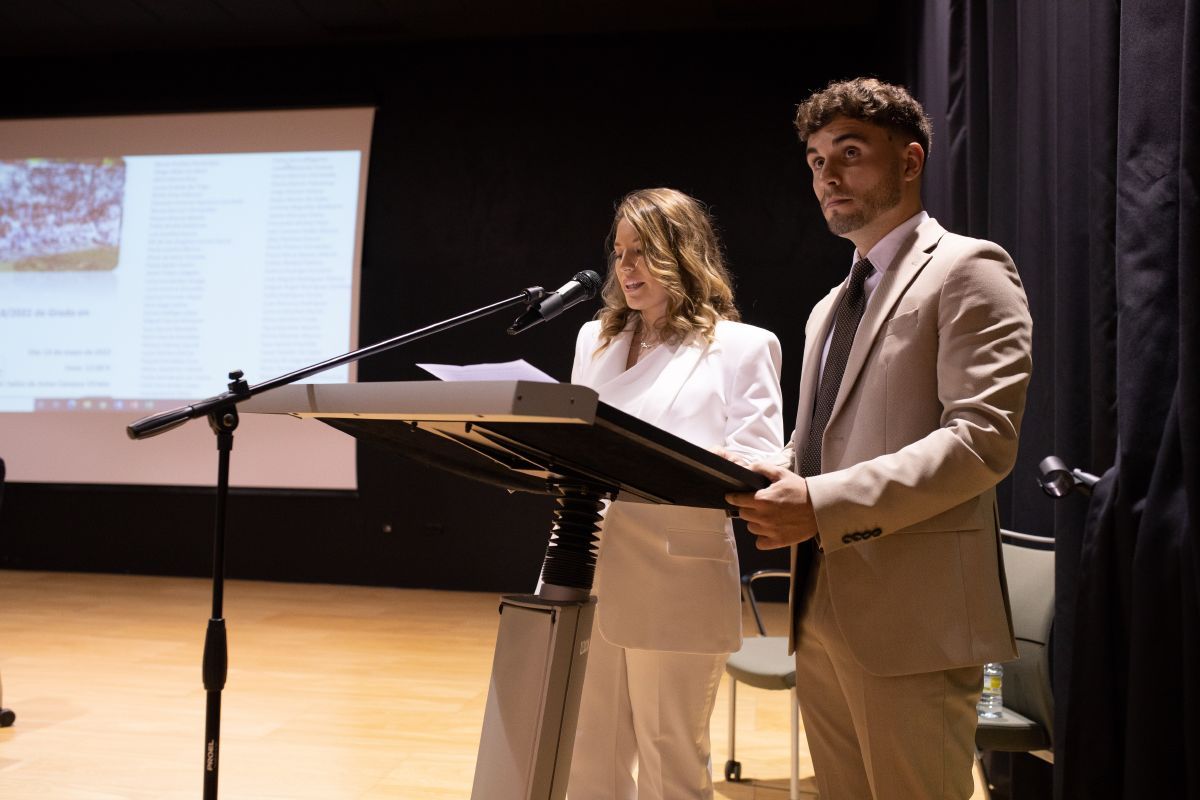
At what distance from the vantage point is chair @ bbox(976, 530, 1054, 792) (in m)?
2.19

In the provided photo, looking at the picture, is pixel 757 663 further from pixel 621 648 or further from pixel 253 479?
pixel 253 479

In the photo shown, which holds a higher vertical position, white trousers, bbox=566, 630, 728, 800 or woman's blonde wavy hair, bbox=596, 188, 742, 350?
woman's blonde wavy hair, bbox=596, 188, 742, 350

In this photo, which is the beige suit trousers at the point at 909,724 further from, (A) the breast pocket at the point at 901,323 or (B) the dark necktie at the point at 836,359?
(A) the breast pocket at the point at 901,323

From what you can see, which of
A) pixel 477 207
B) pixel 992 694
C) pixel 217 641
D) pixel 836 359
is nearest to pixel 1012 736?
pixel 992 694

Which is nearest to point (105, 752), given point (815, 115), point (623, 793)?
point (623, 793)

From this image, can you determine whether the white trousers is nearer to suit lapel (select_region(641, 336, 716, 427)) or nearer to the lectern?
suit lapel (select_region(641, 336, 716, 427))

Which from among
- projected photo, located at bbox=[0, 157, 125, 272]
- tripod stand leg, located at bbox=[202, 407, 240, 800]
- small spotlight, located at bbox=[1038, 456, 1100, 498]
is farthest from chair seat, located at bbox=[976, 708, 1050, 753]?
projected photo, located at bbox=[0, 157, 125, 272]

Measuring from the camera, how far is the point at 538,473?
1.31m

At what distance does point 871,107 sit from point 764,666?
1.73 meters

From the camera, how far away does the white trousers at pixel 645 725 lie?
73.6 inches

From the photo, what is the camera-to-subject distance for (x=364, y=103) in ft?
21.1

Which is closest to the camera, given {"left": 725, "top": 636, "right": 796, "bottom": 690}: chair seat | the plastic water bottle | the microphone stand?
the microphone stand

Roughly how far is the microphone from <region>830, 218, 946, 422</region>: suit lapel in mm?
488

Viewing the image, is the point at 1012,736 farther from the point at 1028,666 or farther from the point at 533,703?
the point at 533,703
